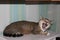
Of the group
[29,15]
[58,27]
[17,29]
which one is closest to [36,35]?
[17,29]

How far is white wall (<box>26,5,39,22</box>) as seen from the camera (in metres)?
1.70

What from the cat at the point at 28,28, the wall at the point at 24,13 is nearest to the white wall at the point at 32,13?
the wall at the point at 24,13

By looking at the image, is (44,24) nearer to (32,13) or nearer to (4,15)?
(32,13)

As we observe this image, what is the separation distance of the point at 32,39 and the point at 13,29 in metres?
A: 0.22

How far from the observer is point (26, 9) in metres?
1.69

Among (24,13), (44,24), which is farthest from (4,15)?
(44,24)

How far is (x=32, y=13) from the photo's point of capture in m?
1.71

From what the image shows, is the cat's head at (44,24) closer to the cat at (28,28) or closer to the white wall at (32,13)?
the cat at (28,28)

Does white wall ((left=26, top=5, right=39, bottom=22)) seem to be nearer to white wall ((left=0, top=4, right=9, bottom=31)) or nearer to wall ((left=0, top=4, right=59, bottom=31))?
wall ((left=0, top=4, right=59, bottom=31))

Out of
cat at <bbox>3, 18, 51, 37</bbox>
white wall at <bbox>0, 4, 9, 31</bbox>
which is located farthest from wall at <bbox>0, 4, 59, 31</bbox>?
cat at <bbox>3, 18, 51, 37</bbox>

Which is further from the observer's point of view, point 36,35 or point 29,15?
point 29,15

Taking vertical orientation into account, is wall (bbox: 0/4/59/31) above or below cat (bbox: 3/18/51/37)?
above

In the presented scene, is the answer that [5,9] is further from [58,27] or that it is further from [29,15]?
[58,27]

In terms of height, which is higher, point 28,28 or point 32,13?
point 32,13
